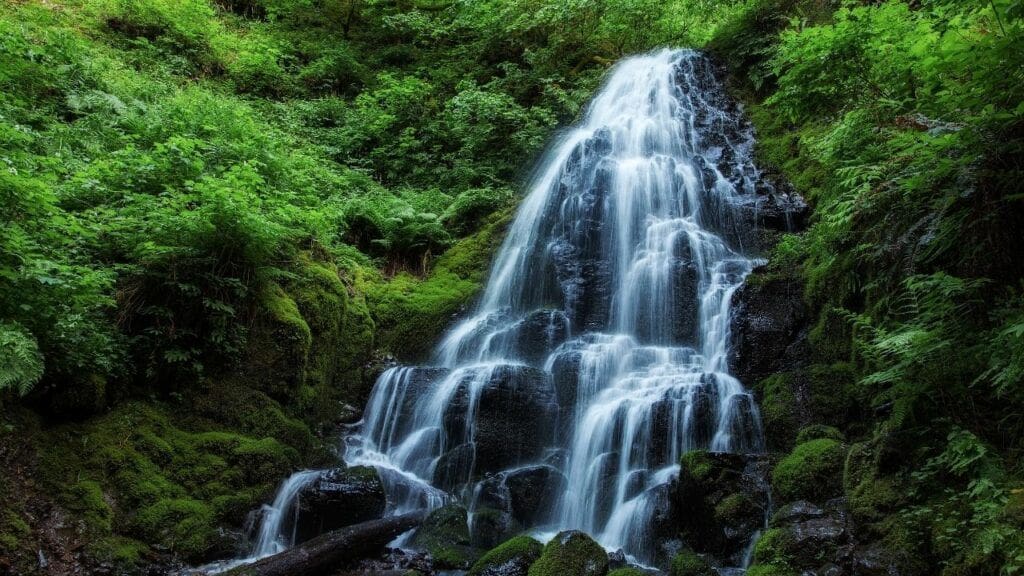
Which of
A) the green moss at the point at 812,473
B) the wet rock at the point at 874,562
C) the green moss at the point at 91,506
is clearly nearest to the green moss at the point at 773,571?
the wet rock at the point at 874,562

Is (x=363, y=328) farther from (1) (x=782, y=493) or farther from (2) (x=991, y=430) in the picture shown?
(2) (x=991, y=430)

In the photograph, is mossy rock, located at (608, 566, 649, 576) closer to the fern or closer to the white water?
the white water

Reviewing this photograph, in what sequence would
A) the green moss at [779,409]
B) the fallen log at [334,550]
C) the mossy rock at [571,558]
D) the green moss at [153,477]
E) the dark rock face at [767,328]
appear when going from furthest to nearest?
the dark rock face at [767,328] → the green moss at [779,409] → the green moss at [153,477] → the fallen log at [334,550] → the mossy rock at [571,558]

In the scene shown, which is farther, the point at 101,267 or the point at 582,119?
the point at 582,119

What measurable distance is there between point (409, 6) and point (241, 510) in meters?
17.6

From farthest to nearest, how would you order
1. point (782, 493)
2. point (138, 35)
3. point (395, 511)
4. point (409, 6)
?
point (409, 6)
point (138, 35)
point (395, 511)
point (782, 493)

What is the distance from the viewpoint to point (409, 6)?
19.1 m

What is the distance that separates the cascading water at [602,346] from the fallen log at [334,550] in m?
0.80

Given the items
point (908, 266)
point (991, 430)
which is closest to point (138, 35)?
point (908, 266)

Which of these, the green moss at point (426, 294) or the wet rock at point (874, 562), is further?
the green moss at point (426, 294)

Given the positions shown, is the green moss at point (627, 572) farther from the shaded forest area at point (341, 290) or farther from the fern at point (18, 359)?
the fern at point (18, 359)

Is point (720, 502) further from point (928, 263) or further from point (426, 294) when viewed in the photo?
point (426, 294)

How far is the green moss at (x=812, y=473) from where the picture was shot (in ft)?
16.6

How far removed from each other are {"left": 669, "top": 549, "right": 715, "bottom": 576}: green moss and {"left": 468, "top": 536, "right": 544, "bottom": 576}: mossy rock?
1.19 metres
